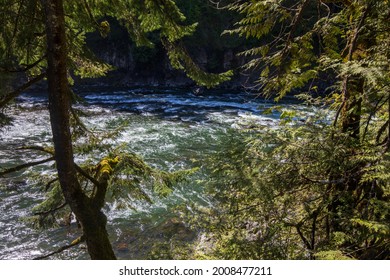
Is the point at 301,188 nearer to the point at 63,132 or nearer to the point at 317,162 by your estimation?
the point at 317,162

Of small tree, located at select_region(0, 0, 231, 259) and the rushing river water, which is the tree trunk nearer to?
small tree, located at select_region(0, 0, 231, 259)

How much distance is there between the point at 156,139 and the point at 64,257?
672 cm

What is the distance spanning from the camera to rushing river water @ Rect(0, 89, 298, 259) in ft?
22.6

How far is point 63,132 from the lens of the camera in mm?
3191

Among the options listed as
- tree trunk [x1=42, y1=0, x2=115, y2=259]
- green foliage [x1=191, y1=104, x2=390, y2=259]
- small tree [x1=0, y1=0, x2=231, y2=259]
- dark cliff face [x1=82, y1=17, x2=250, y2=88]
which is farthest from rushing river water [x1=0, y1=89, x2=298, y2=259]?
dark cliff face [x1=82, y1=17, x2=250, y2=88]

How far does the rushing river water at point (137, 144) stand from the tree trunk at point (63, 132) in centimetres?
80

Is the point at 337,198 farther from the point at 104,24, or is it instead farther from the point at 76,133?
the point at 104,24

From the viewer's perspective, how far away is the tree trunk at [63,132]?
3.00 metres

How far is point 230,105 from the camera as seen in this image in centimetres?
1809

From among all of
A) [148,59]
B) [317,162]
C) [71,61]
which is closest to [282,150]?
[317,162]

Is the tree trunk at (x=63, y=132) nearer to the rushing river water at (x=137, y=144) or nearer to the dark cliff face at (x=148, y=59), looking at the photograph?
the rushing river water at (x=137, y=144)

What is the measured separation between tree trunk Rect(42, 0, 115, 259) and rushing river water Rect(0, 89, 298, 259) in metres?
0.80

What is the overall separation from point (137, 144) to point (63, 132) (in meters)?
8.93

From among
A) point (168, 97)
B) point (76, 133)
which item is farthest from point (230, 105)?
point (76, 133)
